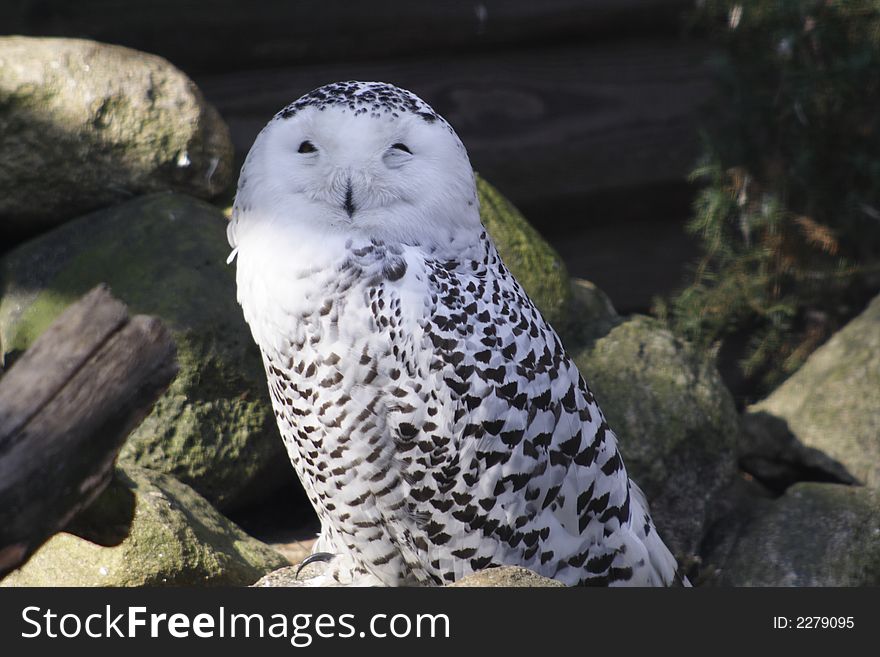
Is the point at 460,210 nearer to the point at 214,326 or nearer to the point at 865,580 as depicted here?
the point at 214,326

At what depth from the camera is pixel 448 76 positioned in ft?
12.4

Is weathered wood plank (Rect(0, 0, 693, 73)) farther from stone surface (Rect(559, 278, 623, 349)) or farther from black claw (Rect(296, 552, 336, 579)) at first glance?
black claw (Rect(296, 552, 336, 579))

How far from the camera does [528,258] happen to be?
323 cm

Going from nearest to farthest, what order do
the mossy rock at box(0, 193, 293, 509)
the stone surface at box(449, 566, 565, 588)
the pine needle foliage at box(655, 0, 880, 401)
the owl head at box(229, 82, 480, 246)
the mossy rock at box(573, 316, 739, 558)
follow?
the stone surface at box(449, 566, 565, 588) → the owl head at box(229, 82, 480, 246) → the mossy rock at box(0, 193, 293, 509) → the mossy rock at box(573, 316, 739, 558) → the pine needle foliage at box(655, 0, 880, 401)

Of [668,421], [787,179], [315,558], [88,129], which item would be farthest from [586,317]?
[88,129]

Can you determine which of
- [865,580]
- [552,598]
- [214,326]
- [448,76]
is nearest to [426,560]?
[552,598]

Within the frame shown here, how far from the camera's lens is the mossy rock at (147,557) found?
2383 mm

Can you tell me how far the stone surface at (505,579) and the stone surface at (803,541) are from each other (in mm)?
1133

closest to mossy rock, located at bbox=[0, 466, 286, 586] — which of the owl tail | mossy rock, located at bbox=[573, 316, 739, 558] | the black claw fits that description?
the black claw

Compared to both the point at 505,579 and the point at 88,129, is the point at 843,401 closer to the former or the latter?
the point at 505,579

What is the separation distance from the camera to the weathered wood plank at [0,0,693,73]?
3447 mm

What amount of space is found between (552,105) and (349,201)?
2147 millimetres

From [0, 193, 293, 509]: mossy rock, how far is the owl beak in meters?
1.02

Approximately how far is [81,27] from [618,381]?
2.20 meters
